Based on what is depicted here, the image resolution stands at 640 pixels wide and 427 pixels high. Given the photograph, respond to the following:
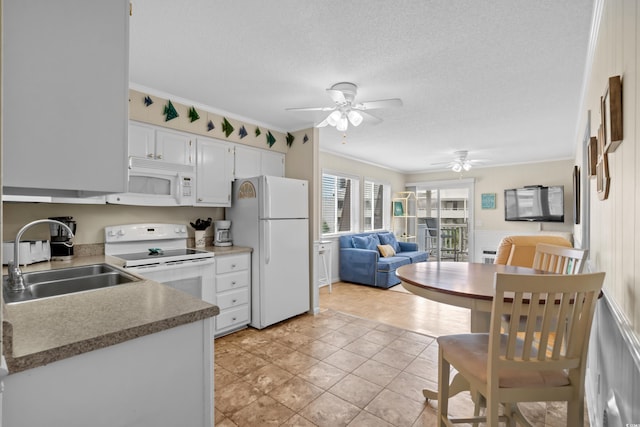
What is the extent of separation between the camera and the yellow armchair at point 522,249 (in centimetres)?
334

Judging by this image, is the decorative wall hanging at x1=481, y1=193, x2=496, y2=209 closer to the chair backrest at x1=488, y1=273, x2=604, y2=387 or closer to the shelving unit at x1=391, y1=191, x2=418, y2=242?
the shelving unit at x1=391, y1=191, x2=418, y2=242

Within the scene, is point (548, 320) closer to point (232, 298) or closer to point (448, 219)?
point (232, 298)

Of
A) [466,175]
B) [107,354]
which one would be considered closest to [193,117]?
[107,354]

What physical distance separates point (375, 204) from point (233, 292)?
174 inches

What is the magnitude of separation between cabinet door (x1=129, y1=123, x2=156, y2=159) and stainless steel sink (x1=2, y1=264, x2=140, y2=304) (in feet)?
3.69

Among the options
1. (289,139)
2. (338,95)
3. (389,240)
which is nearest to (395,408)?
(338,95)

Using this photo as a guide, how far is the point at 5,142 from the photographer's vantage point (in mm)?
837

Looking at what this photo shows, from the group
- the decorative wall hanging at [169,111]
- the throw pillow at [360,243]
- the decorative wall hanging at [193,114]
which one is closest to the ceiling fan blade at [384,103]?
the decorative wall hanging at [193,114]

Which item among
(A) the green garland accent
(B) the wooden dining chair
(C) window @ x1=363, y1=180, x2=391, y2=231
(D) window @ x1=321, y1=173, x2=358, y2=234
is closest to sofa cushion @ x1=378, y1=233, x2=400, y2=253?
(C) window @ x1=363, y1=180, x2=391, y2=231

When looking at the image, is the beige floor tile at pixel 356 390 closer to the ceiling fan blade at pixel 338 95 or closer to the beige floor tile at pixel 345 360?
the beige floor tile at pixel 345 360

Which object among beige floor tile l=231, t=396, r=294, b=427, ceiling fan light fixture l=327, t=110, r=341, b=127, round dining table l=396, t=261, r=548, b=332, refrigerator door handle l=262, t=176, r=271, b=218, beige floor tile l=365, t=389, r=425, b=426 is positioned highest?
ceiling fan light fixture l=327, t=110, r=341, b=127

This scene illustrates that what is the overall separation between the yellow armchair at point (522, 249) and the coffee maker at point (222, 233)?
3125 millimetres

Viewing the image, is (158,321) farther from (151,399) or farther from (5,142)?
(5,142)

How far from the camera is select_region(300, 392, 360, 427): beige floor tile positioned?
1.91 m
